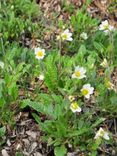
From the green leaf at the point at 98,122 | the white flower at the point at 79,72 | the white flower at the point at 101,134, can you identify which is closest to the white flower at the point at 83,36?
the white flower at the point at 79,72

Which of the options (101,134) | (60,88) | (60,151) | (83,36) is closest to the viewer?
Result: (101,134)

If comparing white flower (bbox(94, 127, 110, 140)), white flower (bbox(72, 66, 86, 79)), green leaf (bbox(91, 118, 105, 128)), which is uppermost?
white flower (bbox(72, 66, 86, 79))

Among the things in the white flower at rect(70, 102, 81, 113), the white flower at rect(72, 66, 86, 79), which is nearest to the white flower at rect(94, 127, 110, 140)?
the white flower at rect(70, 102, 81, 113)

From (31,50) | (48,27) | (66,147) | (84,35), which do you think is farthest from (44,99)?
(48,27)

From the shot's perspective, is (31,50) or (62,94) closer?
(62,94)

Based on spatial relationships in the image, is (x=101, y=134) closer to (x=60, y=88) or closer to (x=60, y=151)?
(x=60, y=151)

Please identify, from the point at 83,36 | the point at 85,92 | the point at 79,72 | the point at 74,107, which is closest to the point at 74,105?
the point at 74,107

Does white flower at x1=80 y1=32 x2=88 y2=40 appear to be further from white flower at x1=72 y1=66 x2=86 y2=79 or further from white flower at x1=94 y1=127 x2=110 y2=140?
white flower at x1=94 y1=127 x2=110 y2=140

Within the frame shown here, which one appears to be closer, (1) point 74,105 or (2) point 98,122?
(1) point 74,105

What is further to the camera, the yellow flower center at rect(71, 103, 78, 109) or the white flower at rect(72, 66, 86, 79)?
the white flower at rect(72, 66, 86, 79)

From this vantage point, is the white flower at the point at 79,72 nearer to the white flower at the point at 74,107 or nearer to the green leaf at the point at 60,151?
the white flower at the point at 74,107

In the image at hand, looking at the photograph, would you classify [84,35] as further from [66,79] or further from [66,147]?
[66,147]
